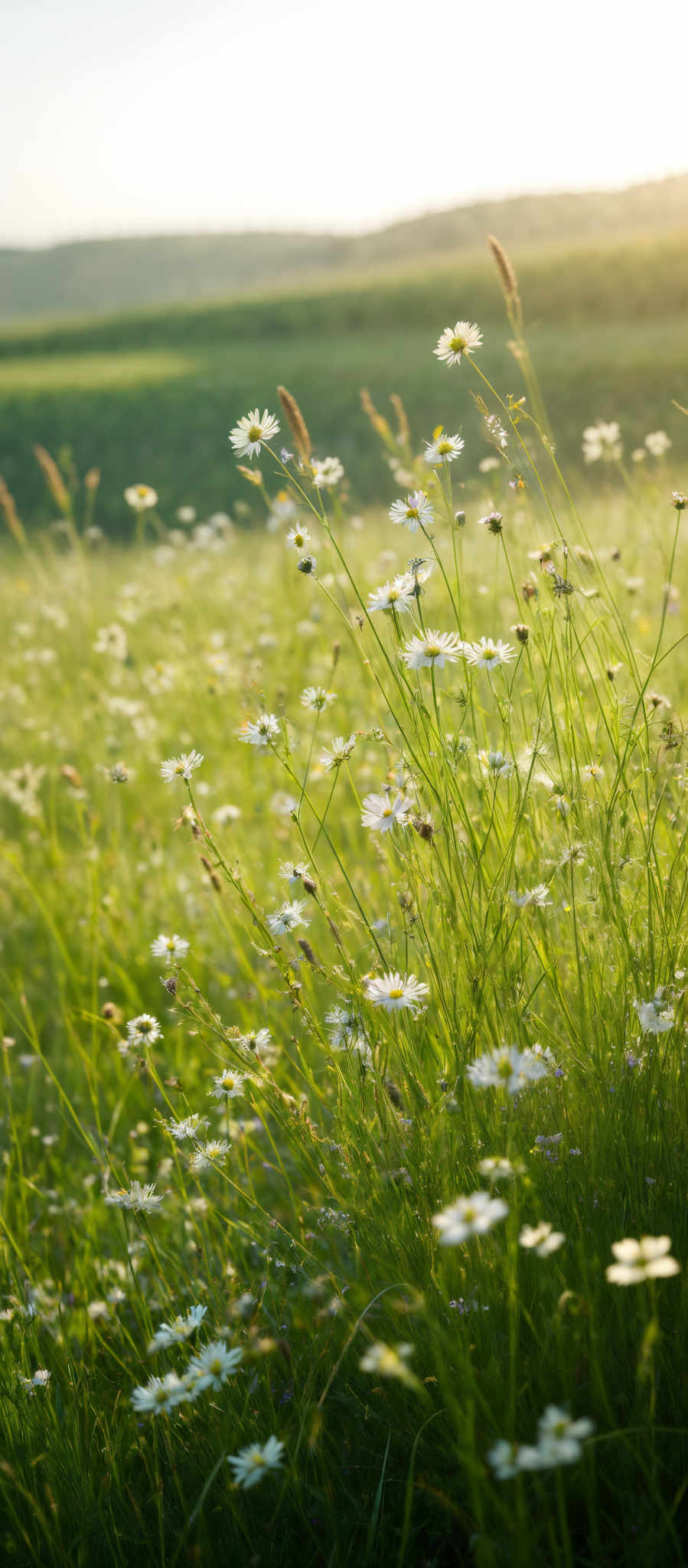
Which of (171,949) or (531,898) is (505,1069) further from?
(171,949)

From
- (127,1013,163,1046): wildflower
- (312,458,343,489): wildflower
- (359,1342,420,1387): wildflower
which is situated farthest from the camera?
(312,458,343,489): wildflower

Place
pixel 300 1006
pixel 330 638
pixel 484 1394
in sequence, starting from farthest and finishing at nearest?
pixel 330 638 → pixel 300 1006 → pixel 484 1394

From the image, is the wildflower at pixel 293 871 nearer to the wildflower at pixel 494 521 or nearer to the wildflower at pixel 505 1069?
the wildflower at pixel 505 1069

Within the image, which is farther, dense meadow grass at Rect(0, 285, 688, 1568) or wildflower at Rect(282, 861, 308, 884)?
wildflower at Rect(282, 861, 308, 884)

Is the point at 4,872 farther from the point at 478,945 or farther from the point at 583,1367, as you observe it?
the point at 583,1367

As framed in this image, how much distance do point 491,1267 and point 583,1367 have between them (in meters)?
0.18

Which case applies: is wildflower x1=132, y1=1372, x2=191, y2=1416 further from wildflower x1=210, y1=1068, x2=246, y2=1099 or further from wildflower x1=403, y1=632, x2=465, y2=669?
wildflower x1=403, y1=632, x2=465, y2=669

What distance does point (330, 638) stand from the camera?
5.18 meters

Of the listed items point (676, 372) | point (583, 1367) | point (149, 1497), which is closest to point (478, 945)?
point (583, 1367)

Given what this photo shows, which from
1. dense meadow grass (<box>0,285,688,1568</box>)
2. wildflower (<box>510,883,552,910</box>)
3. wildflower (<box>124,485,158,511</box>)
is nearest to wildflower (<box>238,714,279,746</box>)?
dense meadow grass (<box>0,285,688,1568</box>)

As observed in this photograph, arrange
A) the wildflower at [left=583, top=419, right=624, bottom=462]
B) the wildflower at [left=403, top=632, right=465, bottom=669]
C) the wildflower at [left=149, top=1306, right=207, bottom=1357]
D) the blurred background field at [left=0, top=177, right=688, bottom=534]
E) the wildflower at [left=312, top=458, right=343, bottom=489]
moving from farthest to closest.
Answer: the blurred background field at [left=0, top=177, right=688, bottom=534]
the wildflower at [left=583, top=419, right=624, bottom=462]
the wildflower at [left=312, top=458, right=343, bottom=489]
the wildflower at [left=403, top=632, right=465, bottom=669]
the wildflower at [left=149, top=1306, right=207, bottom=1357]

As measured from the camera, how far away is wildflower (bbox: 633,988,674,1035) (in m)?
1.41

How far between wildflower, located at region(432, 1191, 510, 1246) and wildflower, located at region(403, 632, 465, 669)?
0.81m

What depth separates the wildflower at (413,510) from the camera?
157 centimetres
